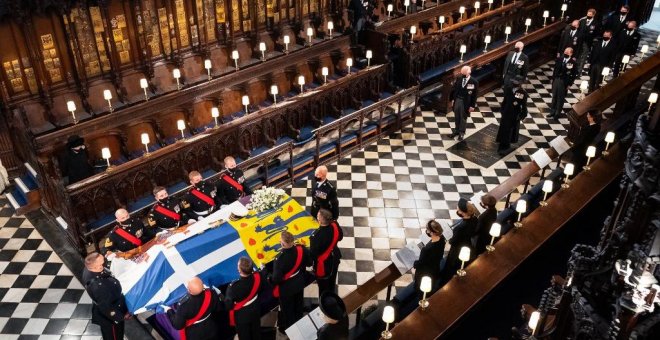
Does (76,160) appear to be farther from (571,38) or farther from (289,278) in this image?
(571,38)

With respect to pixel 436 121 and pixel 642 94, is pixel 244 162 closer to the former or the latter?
pixel 436 121

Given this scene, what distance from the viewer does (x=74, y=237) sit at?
349 inches

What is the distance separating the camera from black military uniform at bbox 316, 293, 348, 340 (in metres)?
5.56

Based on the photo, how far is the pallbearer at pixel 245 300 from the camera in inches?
258

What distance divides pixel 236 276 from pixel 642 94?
12184 millimetres

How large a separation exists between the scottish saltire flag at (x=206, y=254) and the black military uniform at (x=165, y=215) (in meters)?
0.34

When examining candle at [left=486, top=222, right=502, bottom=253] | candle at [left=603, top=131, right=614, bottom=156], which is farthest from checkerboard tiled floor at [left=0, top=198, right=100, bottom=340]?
candle at [left=603, top=131, right=614, bottom=156]

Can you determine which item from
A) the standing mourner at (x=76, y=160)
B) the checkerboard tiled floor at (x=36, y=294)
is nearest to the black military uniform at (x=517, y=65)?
the standing mourner at (x=76, y=160)

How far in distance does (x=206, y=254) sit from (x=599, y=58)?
38.2 ft

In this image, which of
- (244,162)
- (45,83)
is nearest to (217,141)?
(244,162)

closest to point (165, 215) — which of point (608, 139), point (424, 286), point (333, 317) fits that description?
point (333, 317)

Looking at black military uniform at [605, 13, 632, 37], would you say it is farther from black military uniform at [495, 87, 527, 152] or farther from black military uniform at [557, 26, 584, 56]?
black military uniform at [495, 87, 527, 152]

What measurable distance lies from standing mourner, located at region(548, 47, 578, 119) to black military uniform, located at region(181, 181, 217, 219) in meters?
8.67

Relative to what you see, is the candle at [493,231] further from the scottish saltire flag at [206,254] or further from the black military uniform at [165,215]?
the black military uniform at [165,215]
